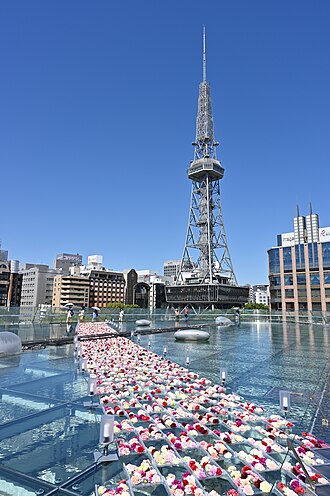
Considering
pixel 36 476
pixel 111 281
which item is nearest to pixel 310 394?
pixel 36 476

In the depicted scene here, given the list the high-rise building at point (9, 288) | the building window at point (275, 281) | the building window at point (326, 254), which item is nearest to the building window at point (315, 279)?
the building window at point (326, 254)

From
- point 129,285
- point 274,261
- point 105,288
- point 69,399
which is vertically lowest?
point 69,399

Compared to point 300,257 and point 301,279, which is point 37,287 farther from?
point 300,257

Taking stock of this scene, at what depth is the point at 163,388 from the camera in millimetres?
8312

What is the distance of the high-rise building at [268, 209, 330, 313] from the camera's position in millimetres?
84312

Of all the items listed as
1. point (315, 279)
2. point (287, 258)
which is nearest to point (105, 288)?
point (287, 258)

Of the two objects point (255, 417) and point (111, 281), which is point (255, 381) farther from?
point (111, 281)

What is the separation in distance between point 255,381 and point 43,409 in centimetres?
578

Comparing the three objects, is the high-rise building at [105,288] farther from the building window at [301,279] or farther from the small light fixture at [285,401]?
the small light fixture at [285,401]

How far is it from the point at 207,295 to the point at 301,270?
2575 cm

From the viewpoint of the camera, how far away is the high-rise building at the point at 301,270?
84.3m

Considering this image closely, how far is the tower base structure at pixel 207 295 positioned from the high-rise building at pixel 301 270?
9804mm

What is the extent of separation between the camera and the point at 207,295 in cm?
9106

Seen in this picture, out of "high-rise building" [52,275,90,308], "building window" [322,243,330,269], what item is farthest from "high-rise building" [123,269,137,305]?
"building window" [322,243,330,269]
